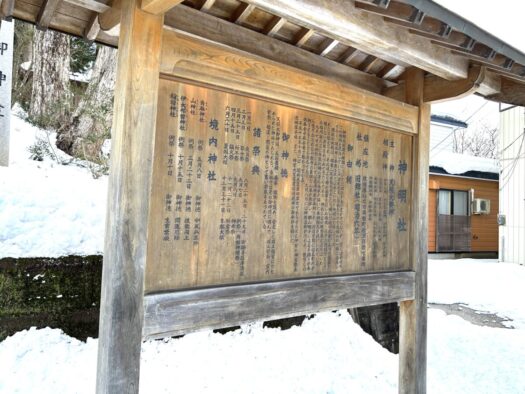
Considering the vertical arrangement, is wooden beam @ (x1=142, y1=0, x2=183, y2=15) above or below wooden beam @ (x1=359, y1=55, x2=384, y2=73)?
below

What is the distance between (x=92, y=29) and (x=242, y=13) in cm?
119

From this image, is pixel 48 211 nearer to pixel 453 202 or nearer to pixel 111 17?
pixel 111 17

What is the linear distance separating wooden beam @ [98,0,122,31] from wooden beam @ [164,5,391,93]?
33 centimetres

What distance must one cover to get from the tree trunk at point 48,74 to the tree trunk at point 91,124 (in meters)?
0.62

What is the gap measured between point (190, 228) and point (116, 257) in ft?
1.63

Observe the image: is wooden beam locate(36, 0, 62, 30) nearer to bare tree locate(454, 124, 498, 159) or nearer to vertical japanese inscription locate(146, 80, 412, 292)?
vertical japanese inscription locate(146, 80, 412, 292)

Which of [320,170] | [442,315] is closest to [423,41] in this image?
[320,170]

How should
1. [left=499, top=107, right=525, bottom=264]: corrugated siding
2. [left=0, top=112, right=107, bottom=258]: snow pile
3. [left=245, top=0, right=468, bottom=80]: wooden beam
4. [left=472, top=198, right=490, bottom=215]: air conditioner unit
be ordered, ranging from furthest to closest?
[left=472, top=198, right=490, bottom=215]: air conditioner unit → [left=499, top=107, right=525, bottom=264]: corrugated siding → [left=0, top=112, right=107, bottom=258]: snow pile → [left=245, top=0, right=468, bottom=80]: wooden beam

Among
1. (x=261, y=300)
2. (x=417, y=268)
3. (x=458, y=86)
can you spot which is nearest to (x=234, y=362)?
(x=261, y=300)

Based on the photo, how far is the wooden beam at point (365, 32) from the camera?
247 centimetres

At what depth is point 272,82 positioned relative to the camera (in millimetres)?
2885

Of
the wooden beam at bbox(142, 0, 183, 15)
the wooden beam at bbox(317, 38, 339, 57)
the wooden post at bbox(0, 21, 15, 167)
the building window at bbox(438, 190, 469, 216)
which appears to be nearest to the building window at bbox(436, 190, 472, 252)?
the building window at bbox(438, 190, 469, 216)

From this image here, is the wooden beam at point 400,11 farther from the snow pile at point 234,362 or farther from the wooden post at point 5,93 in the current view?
the wooden post at point 5,93

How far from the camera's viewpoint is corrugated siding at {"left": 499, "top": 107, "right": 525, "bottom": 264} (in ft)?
41.4
